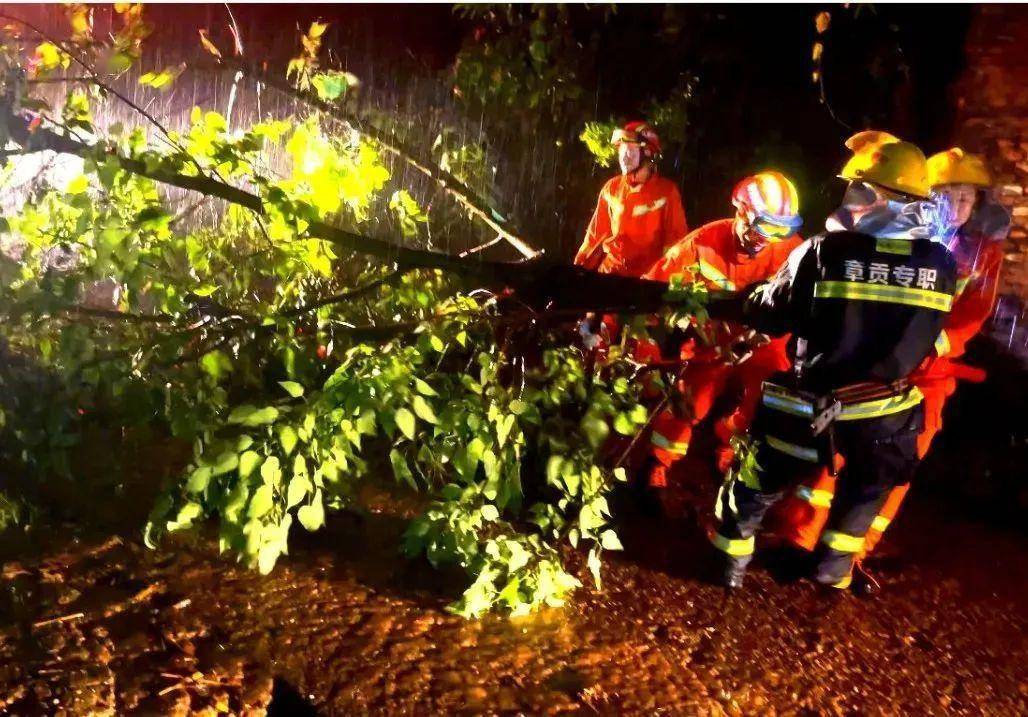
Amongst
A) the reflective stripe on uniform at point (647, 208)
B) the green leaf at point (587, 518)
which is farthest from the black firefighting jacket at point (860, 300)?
the reflective stripe on uniform at point (647, 208)

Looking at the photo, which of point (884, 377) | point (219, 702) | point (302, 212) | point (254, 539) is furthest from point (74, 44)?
point (884, 377)

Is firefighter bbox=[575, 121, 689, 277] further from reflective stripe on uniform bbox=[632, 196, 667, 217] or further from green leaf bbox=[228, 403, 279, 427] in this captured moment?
green leaf bbox=[228, 403, 279, 427]

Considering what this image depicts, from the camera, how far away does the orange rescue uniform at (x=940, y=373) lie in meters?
3.43

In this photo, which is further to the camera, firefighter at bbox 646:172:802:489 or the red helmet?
the red helmet

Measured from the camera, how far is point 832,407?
10.1ft

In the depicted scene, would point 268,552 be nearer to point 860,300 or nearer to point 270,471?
point 270,471

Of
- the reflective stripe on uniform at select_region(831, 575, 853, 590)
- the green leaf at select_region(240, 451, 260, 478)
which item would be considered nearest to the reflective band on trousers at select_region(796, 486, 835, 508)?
the reflective stripe on uniform at select_region(831, 575, 853, 590)

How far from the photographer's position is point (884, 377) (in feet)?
10.0

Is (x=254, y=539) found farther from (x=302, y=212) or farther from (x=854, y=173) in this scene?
(x=854, y=173)

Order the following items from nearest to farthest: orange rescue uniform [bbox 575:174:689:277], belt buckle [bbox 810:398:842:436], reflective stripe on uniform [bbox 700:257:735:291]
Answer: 1. reflective stripe on uniform [bbox 700:257:735:291]
2. belt buckle [bbox 810:398:842:436]
3. orange rescue uniform [bbox 575:174:689:277]

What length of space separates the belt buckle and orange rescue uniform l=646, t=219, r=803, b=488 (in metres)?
0.71

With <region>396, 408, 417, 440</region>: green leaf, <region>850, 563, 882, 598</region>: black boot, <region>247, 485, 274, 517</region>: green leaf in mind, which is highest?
<region>396, 408, 417, 440</region>: green leaf

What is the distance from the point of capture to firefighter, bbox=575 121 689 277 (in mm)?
4918

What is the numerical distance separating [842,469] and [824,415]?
392mm
